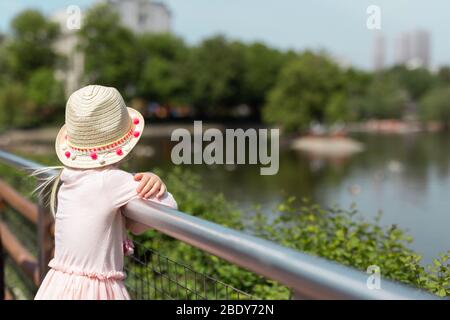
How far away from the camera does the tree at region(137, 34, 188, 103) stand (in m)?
46.7

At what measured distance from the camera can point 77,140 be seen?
5.29 feet

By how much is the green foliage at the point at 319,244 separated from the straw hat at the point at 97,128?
3.77 ft

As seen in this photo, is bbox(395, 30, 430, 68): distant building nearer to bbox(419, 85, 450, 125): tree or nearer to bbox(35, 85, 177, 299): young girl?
bbox(419, 85, 450, 125): tree

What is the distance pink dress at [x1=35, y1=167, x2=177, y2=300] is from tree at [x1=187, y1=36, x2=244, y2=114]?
45.0 meters

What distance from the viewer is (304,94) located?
1571 inches

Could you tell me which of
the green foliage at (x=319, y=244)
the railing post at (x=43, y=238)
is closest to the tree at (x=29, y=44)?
the green foliage at (x=319, y=244)

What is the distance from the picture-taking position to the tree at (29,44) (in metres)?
44.8

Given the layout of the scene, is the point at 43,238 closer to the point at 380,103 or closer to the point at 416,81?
the point at 380,103

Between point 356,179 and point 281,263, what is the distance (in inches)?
860

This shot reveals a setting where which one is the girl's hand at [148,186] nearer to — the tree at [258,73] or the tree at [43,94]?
the tree at [43,94]
